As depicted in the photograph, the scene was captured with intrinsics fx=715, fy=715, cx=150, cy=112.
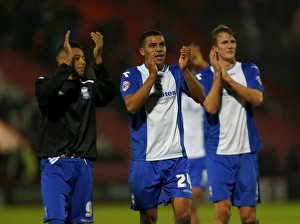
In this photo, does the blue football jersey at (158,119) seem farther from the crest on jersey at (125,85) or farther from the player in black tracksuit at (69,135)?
the player in black tracksuit at (69,135)

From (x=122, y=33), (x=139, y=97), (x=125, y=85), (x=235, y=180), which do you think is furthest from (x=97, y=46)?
(x=122, y=33)

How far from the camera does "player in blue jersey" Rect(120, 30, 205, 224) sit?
7094 mm

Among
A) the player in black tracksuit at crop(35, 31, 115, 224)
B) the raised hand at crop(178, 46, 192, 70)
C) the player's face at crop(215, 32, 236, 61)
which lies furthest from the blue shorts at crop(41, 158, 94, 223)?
the player's face at crop(215, 32, 236, 61)

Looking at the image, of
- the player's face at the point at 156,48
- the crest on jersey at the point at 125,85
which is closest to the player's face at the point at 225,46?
the player's face at the point at 156,48

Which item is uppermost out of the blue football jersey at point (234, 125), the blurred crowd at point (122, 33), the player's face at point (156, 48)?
the blurred crowd at point (122, 33)

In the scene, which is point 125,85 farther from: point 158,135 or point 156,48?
point 158,135

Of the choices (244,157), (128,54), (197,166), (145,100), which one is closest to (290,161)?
(128,54)

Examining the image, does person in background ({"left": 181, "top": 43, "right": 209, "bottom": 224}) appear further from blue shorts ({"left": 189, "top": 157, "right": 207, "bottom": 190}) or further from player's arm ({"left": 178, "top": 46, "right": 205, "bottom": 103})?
player's arm ({"left": 178, "top": 46, "right": 205, "bottom": 103})

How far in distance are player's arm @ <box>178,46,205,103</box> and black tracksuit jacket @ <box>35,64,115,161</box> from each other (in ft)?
2.71

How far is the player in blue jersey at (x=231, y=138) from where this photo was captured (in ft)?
26.0

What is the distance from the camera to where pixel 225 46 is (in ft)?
26.8

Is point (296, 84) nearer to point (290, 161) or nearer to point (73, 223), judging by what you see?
point (290, 161)

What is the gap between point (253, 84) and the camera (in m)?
8.11

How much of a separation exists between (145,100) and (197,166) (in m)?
3.56
